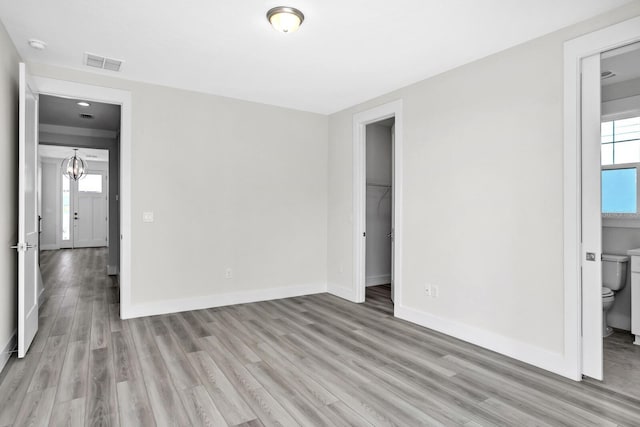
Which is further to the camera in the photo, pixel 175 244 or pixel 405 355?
pixel 175 244

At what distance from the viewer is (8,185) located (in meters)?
2.95

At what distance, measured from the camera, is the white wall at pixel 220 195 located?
163 inches

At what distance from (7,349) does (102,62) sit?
2.62 m

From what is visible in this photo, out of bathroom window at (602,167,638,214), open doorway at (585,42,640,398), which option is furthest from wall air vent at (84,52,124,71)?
bathroom window at (602,167,638,214)

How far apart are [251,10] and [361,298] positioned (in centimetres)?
359

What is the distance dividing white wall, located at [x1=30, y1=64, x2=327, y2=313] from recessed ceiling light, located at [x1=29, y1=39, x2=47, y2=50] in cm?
50

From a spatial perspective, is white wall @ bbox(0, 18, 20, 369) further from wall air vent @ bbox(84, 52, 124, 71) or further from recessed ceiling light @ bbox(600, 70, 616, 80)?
recessed ceiling light @ bbox(600, 70, 616, 80)

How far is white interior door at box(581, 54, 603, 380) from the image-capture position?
2.57 m

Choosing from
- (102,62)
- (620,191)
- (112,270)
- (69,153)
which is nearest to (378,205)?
(620,191)

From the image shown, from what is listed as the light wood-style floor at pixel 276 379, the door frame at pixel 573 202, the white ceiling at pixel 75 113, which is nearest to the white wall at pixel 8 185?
the light wood-style floor at pixel 276 379

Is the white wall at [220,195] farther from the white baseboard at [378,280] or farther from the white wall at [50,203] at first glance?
the white wall at [50,203]

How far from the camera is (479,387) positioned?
2521mm

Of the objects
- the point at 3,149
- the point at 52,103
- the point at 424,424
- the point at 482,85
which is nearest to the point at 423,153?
the point at 482,85

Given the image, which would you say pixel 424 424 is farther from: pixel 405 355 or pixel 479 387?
pixel 405 355
